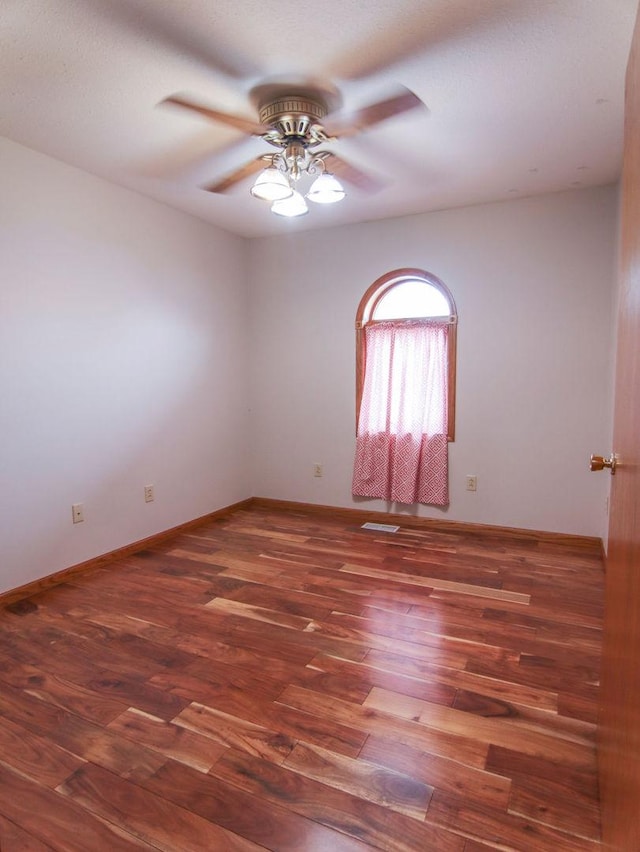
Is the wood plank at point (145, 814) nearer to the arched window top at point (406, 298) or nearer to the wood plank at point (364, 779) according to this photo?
the wood plank at point (364, 779)

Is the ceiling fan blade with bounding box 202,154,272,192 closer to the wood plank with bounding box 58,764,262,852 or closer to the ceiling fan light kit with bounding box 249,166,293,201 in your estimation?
the ceiling fan light kit with bounding box 249,166,293,201

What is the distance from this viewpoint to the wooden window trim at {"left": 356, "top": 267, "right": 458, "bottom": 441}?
3732 millimetres

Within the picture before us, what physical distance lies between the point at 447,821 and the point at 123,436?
2834 mm

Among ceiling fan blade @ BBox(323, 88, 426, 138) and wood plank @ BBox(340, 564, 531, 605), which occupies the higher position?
ceiling fan blade @ BBox(323, 88, 426, 138)

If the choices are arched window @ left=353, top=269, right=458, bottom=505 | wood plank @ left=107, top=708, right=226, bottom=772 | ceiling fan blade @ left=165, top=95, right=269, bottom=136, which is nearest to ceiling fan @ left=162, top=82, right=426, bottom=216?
ceiling fan blade @ left=165, top=95, right=269, bottom=136

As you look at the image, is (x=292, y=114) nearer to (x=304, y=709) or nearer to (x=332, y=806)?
(x=304, y=709)

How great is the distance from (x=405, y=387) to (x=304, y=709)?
8.71 feet

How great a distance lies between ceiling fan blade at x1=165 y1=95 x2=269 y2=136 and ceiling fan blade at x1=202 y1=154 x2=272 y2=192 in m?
0.11

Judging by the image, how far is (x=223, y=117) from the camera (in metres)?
2.04

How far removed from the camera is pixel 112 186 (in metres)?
3.16

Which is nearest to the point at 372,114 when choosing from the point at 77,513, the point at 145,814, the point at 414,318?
the point at 414,318

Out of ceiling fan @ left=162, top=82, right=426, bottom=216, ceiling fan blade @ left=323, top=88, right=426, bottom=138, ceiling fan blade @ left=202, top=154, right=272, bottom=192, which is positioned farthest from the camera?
ceiling fan blade @ left=202, top=154, right=272, bottom=192

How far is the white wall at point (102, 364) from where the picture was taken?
8.79 ft

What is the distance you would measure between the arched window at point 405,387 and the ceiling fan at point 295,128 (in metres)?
1.52
